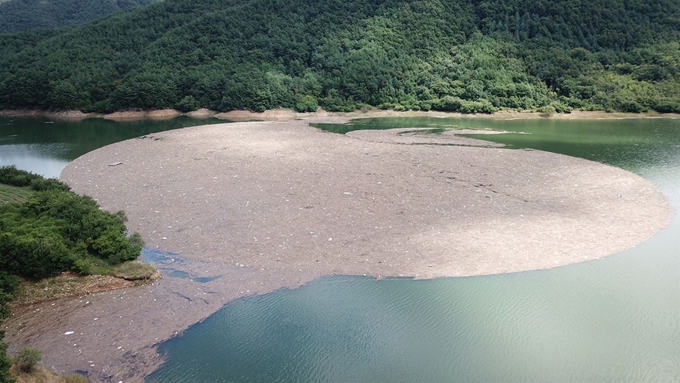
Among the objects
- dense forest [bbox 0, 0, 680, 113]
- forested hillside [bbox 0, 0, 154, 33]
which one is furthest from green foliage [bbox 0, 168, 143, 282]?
forested hillside [bbox 0, 0, 154, 33]

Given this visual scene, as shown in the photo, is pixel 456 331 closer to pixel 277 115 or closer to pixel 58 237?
pixel 58 237

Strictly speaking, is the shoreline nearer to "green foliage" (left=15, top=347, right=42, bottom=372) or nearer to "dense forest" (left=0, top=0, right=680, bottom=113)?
"dense forest" (left=0, top=0, right=680, bottom=113)

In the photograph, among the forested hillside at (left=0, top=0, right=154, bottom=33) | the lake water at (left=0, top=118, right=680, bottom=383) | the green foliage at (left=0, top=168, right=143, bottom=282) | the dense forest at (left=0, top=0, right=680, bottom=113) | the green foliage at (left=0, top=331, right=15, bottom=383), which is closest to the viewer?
the green foliage at (left=0, top=331, right=15, bottom=383)

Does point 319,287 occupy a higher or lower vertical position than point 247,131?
lower

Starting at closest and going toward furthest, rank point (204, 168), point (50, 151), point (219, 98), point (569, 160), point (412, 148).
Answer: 1. point (204, 168)
2. point (569, 160)
3. point (412, 148)
4. point (50, 151)
5. point (219, 98)

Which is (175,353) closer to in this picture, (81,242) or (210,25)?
(81,242)

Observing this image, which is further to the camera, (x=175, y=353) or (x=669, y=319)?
(x=669, y=319)

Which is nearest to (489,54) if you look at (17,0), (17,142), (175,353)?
(17,142)

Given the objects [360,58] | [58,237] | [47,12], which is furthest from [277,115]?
[47,12]

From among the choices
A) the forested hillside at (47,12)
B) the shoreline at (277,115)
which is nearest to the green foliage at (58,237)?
the shoreline at (277,115)
